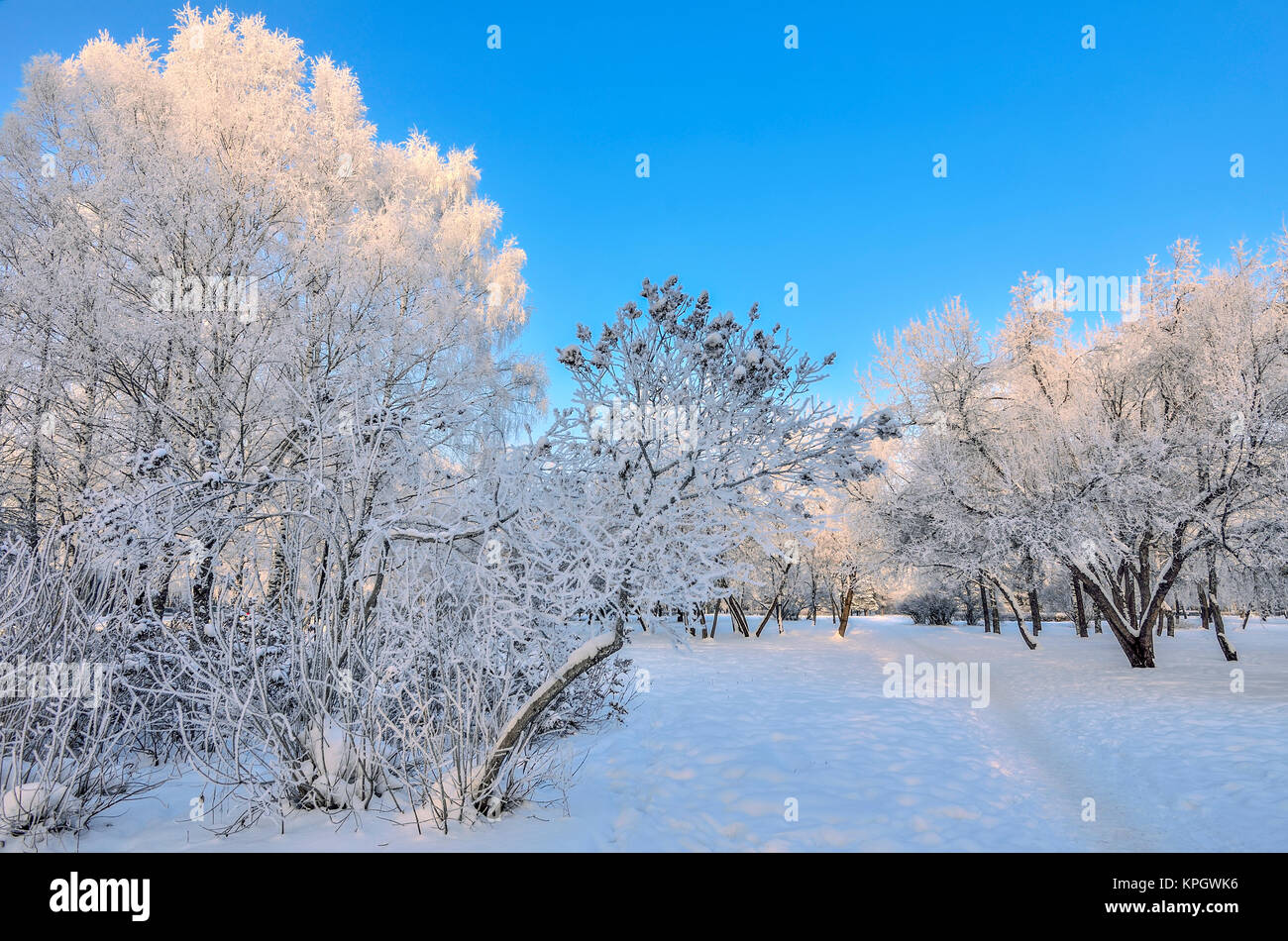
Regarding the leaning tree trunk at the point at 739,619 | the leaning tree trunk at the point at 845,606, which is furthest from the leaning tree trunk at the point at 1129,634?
the leaning tree trunk at the point at 739,619

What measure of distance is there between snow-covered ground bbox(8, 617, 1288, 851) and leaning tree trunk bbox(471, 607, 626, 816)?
0.79 feet

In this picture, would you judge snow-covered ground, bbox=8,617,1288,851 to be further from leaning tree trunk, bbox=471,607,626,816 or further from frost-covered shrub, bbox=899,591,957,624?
frost-covered shrub, bbox=899,591,957,624

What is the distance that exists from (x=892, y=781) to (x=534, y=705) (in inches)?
148

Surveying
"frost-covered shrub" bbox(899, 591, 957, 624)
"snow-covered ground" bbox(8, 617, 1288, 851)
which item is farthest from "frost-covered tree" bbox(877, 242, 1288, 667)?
"frost-covered shrub" bbox(899, 591, 957, 624)

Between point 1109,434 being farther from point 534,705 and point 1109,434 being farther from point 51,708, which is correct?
point 51,708

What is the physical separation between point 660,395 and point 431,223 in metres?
9.71

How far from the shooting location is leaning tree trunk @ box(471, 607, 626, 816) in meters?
4.05

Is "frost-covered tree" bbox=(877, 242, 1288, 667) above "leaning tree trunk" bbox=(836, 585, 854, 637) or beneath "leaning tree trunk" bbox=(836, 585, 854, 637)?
above

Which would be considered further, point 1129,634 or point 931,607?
point 931,607

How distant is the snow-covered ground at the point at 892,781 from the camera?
14.0ft

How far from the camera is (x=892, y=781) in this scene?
568 cm

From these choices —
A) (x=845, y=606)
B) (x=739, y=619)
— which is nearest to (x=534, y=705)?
(x=739, y=619)

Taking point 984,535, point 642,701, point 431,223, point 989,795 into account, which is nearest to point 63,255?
point 431,223

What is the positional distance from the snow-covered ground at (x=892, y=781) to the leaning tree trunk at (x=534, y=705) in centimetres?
24
